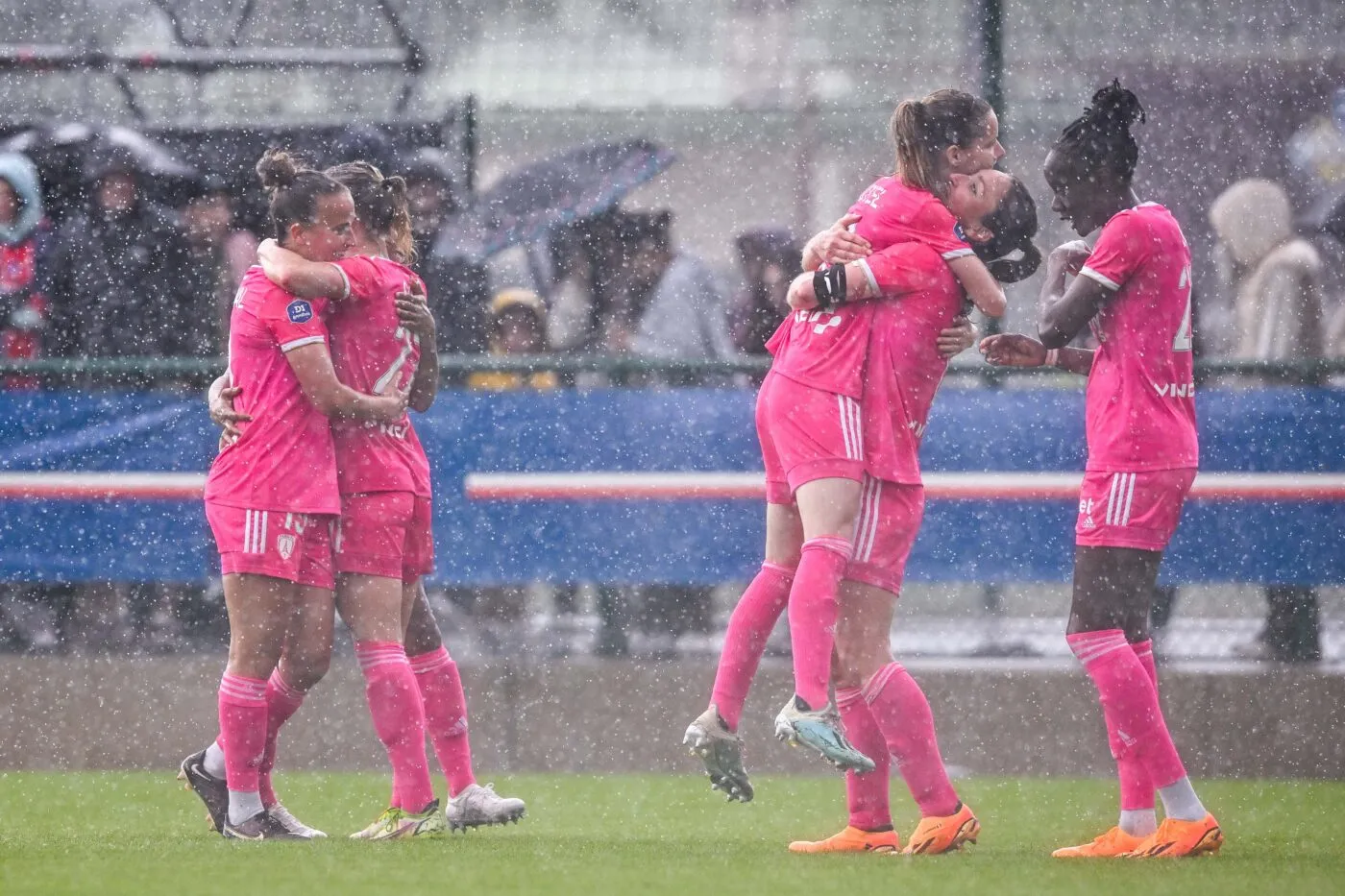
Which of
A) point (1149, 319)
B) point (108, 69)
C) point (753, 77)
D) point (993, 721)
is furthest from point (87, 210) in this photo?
point (1149, 319)

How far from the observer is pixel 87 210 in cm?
887

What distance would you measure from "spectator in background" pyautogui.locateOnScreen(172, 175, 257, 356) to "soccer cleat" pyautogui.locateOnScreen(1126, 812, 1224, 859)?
450cm

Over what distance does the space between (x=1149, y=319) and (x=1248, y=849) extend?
4.88 ft

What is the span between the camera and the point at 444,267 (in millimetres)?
8734

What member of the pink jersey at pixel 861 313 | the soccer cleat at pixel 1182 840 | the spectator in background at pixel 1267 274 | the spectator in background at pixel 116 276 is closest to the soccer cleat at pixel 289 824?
the pink jersey at pixel 861 313

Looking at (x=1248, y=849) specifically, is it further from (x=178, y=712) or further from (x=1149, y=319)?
(x=178, y=712)

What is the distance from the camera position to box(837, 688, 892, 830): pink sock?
5.76 meters

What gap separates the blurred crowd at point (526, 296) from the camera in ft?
27.0

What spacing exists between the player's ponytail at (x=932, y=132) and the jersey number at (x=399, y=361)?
1.43 m

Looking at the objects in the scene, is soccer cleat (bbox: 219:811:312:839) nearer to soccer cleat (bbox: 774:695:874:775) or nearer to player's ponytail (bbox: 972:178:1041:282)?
soccer cleat (bbox: 774:695:874:775)

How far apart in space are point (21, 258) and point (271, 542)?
140 inches

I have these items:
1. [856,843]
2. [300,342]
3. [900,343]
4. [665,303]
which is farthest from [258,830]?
[665,303]

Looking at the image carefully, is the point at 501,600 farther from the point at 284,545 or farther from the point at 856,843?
the point at 856,843

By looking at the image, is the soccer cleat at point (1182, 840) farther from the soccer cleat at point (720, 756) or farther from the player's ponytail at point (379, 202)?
the player's ponytail at point (379, 202)
